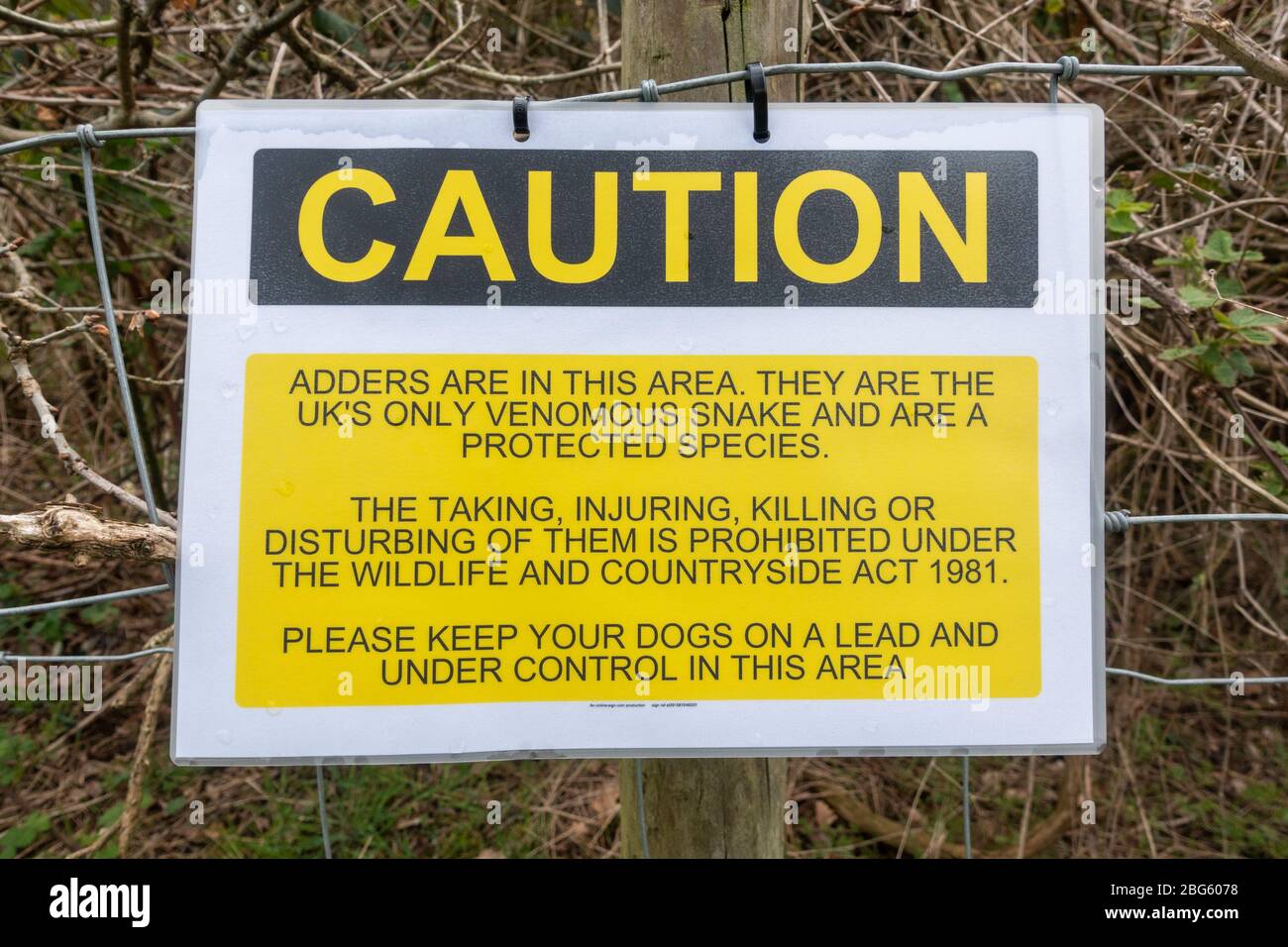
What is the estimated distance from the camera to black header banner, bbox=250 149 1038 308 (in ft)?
3.93

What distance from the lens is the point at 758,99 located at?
1.19 meters

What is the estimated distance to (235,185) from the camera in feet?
4.00

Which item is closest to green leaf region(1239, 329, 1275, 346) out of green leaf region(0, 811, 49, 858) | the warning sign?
the warning sign

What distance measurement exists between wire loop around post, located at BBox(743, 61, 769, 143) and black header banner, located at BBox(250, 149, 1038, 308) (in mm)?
29

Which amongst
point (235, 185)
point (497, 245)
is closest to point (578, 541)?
point (497, 245)

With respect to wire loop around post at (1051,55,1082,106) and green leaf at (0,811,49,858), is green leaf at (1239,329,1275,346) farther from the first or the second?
green leaf at (0,811,49,858)

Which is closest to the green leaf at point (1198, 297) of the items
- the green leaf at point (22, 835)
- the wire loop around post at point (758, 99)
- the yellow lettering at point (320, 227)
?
the wire loop around post at point (758, 99)

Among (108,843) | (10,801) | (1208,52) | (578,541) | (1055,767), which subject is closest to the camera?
(578,541)

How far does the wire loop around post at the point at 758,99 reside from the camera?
1.17 m

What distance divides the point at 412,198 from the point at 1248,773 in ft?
10.4

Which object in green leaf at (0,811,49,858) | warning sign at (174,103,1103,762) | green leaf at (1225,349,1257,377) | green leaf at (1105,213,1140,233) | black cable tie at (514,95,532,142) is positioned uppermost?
green leaf at (1105,213,1140,233)

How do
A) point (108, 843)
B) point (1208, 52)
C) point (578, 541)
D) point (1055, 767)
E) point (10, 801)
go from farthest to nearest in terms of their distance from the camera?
point (1055, 767) → point (10, 801) → point (108, 843) → point (1208, 52) → point (578, 541)

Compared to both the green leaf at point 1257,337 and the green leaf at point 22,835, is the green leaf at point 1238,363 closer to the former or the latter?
the green leaf at point 1257,337

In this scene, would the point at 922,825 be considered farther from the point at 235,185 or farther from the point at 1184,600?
the point at 235,185
